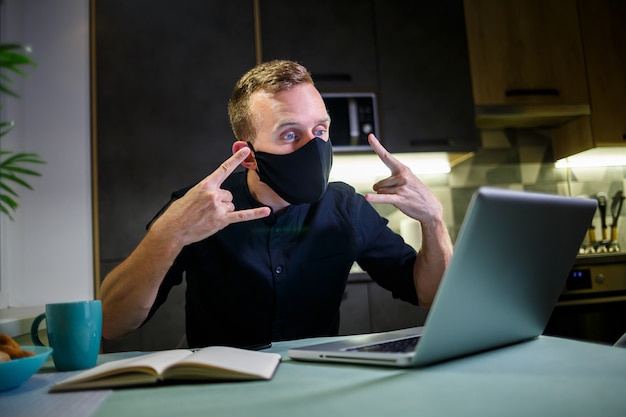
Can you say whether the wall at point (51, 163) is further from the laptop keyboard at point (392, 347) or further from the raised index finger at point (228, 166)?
the laptop keyboard at point (392, 347)

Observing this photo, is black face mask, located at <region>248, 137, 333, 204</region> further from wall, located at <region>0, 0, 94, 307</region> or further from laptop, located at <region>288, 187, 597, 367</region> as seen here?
wall, located at <region>0, 0, 94, 307</region>

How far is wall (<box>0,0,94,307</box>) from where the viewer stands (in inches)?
95.0

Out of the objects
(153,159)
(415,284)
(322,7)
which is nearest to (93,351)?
(415,284)

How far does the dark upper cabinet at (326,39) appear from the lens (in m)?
2.68

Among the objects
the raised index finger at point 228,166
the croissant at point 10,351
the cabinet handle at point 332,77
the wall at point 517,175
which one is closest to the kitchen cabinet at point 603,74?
the wall at point 517,175

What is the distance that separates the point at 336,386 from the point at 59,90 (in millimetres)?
2342

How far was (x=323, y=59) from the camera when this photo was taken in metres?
2.71

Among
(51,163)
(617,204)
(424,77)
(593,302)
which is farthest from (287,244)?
(617,204)

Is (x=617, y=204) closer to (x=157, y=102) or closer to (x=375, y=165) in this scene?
(x=375, y=165)

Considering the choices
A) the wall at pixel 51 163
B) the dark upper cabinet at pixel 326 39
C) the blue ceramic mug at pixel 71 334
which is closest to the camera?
the blue ceramic mug at pixel 71 334

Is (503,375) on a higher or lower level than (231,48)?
lower

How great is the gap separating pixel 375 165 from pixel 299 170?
5.26 ft

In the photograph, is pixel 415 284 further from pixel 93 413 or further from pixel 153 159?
pixel 153 159

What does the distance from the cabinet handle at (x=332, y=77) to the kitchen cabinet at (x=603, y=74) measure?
4.40 ft
